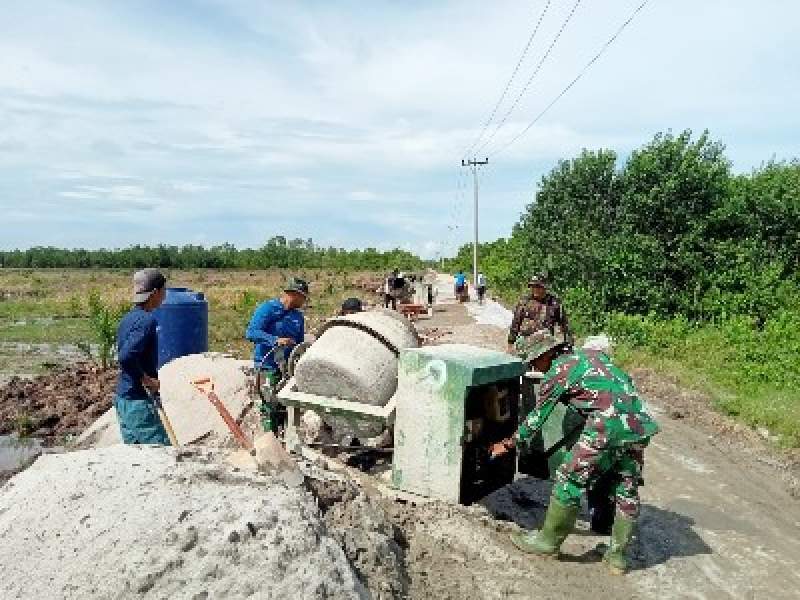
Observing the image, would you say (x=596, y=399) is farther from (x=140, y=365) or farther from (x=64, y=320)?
(x=64, y=320)

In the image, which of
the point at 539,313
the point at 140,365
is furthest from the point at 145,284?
the point at 539,313

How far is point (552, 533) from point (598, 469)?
0.56 meters

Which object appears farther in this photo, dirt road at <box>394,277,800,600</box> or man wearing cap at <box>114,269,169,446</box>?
man wearing cap at <box>114,269,169,446</box>

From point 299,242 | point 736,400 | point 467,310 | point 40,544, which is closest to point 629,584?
point 40,544

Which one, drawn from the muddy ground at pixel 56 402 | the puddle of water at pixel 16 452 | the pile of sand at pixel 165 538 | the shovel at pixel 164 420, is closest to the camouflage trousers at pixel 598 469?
the pile of sand at pixel 165 538

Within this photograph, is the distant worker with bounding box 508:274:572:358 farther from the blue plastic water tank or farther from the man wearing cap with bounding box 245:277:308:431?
the blue plastic water tank

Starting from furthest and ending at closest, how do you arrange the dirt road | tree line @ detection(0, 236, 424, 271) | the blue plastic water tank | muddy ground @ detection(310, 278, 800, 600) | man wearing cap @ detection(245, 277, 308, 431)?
tree line @ detection(0, 236, 424, 271), the blue plastic water tank, man wearing cap @ detection(245, 277, 308, 431), the dirt road, muddy ground @ detection(310, 278, 800, 600)

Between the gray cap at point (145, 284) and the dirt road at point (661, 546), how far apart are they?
7.78ft

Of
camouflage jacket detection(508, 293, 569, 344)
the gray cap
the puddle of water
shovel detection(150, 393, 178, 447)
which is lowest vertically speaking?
the puddle of water

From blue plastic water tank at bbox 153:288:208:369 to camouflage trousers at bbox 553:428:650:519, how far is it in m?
6.09

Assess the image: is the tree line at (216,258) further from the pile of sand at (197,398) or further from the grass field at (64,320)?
the pile of sand at (197,398)

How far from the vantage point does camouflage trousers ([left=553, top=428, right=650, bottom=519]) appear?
489 centimetres

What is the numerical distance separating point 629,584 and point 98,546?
131 inches

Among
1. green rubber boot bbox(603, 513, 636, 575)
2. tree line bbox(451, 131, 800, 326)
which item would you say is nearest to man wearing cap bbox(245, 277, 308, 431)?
green rubber boot bbox(603, 513, 636, 575)
